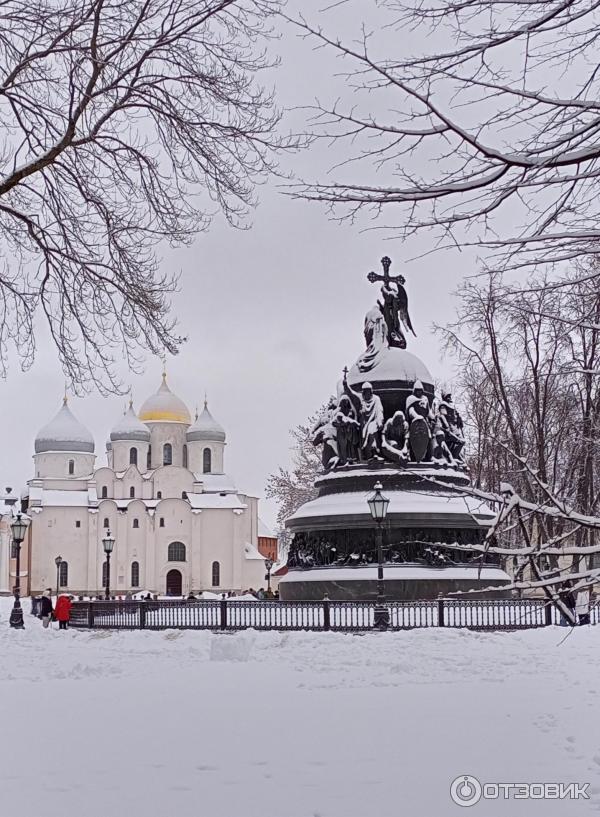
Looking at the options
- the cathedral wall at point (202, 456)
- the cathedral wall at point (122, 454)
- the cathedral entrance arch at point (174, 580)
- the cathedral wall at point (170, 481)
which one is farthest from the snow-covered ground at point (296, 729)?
the cathedral wall at point (202, 456)

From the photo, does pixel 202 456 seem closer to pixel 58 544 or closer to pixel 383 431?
pixel 58 544

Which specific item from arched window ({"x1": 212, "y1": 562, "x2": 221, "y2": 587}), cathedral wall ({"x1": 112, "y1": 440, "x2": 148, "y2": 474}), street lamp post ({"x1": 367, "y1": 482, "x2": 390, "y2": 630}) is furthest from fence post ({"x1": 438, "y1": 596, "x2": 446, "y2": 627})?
cathedral wall ({"x1": 112, "y1": 440, "x2": 148, "y2": 474})

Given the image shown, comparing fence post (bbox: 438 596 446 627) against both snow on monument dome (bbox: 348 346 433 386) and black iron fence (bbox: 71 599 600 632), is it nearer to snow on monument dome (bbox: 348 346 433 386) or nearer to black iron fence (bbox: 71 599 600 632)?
black iron fence (bbox: 71 599 600 632)

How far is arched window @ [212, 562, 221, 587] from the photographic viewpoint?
84.1m

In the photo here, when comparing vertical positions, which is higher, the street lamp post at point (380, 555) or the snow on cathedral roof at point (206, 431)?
the snow on cathedral roof at point (206, 431)

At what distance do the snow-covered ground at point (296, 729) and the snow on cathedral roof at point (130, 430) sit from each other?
72.0 metres

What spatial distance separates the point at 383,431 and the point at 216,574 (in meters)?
60.6

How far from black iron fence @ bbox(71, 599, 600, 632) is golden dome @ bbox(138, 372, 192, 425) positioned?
6680 centimetres

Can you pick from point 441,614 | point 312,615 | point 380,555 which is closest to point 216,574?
point 312,615

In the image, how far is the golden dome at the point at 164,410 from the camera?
9131 cm

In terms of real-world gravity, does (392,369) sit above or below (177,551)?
above

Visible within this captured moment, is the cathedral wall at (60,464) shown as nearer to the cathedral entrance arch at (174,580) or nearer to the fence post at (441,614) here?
the cathedral entrance arch at (174,580)

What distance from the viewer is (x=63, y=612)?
25250mm

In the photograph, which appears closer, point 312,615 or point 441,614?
point 441,614
